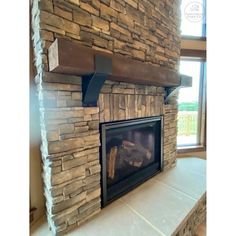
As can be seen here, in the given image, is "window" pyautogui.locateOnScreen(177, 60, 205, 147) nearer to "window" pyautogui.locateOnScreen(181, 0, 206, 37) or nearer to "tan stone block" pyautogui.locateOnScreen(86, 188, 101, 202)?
"window" pyautogui.locateOnScreen(181, 0, 206, 37)

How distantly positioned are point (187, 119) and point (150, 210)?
2.08 m

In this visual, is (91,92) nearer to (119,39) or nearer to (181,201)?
(119,39)

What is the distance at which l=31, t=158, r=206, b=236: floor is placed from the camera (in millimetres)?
1309

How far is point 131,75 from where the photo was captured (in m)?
1.36

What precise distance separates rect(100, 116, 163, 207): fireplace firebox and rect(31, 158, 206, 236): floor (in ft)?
0.33

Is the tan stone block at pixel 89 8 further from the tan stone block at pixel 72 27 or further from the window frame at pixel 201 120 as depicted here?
the window frame at pixel 201 120

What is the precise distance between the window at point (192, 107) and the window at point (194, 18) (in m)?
0.48

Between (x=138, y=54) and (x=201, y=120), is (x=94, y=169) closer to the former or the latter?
Result: (x=138, y=54)

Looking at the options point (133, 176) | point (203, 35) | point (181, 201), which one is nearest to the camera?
point (181, 201)

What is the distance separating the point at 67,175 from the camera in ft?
4.16
